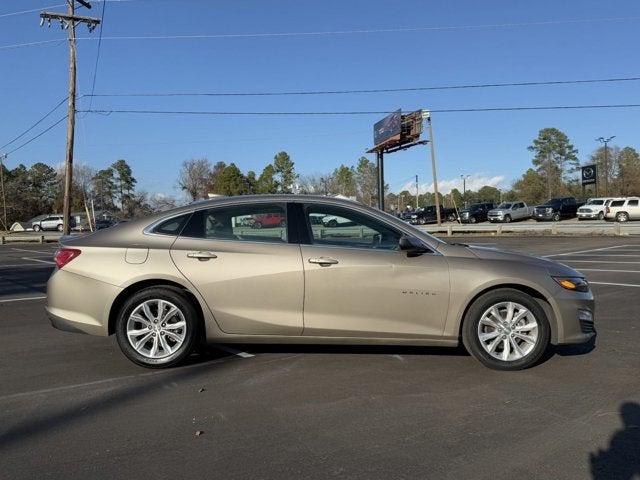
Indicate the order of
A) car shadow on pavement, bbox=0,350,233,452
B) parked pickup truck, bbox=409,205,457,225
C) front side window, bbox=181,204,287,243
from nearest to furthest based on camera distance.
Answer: car shadow on pavement, bbox=0,350,233,452 < front side window, bbox=181,204,287,243 < parked pickup truck, bbox=409,205,457,225

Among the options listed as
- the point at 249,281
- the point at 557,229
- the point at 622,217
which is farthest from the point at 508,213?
the point at 249,281

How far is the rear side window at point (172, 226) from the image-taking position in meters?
5.36

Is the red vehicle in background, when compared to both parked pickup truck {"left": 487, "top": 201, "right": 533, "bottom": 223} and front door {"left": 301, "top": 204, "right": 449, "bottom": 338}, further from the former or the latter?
parked pickup truck {"left": 487, "top": 201, "right": 533, "bottom": 223}

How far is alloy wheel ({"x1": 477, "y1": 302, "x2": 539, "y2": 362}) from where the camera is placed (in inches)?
201

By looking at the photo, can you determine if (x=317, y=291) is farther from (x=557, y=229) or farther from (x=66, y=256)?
(x=557, y=229)

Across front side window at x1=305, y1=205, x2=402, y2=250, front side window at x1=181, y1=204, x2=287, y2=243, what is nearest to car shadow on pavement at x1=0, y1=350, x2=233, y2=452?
front side window at x1=181, y1=204, x2=287, y2=243

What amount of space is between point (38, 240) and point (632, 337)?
4091cm

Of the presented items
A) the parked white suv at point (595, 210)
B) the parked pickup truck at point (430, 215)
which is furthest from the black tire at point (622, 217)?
the parked pickup truck at point (430, 215)

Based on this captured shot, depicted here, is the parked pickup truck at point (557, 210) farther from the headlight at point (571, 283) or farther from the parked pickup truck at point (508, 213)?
the headlight at point (571, 283)

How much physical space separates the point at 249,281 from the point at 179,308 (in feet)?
2.32

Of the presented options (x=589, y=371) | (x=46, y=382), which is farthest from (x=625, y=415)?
(x=46, y=382)

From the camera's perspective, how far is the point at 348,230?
5.30 meters

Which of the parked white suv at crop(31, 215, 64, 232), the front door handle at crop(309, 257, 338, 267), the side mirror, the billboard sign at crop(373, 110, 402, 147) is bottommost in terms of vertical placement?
the front door handle at crop(309, 257, 338, 267)

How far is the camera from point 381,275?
16.6 feet
